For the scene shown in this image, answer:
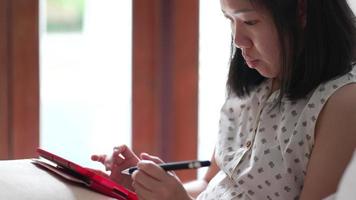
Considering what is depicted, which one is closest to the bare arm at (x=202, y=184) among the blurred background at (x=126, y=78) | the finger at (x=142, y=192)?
the finger at (x=142, y=192)

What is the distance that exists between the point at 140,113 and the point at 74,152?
243 mm

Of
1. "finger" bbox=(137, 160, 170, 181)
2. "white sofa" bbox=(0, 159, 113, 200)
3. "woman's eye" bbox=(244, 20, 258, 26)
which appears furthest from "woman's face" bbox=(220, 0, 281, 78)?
"white sofa" bbox=(0, 159, 113, 200)

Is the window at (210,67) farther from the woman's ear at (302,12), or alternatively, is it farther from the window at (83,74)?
the woman's ear at (302,12)

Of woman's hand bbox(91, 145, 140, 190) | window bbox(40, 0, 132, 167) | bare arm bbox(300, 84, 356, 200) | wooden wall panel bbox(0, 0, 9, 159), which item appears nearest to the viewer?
bare arm bbox(300, 84, 356, 200)

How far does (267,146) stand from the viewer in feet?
3.35

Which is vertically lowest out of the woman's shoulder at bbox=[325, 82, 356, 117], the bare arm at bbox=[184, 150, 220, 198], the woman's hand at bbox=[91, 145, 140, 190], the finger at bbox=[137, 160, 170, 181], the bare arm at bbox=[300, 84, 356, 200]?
the bare arm at bbox=[184, 150, 220, 198]

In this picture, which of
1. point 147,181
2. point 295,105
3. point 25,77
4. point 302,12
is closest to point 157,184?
point 147,181

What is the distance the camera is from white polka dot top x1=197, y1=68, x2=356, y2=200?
37.7 inches

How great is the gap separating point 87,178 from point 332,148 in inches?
17.1

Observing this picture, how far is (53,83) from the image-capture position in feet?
5.90

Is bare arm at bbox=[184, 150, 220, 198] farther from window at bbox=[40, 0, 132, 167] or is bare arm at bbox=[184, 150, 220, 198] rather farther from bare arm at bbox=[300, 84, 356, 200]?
window at bbox=[40, 0, 132, 167]

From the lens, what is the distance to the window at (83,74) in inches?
70.4

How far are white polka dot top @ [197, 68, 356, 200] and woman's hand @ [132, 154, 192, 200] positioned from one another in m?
0.12

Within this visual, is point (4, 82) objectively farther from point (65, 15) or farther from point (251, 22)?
point (251, 22)
